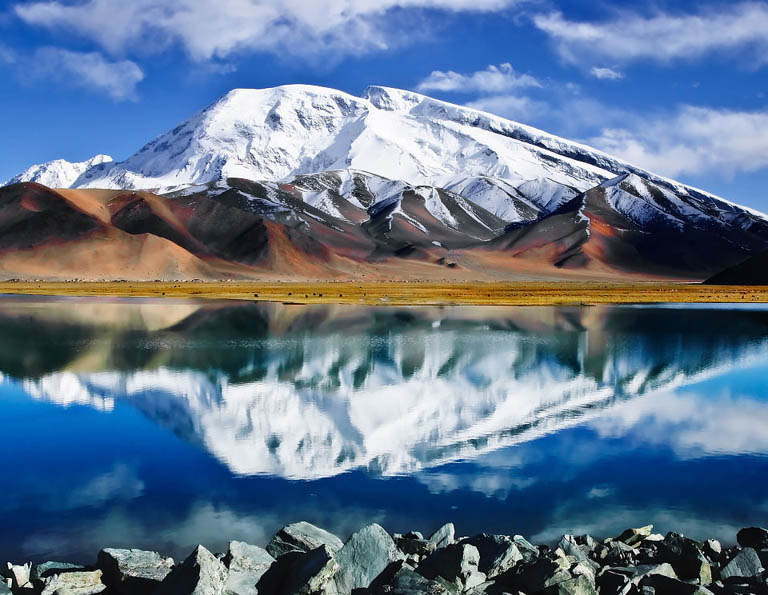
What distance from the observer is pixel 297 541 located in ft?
26.8

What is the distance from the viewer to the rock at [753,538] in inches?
361

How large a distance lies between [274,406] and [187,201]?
172m

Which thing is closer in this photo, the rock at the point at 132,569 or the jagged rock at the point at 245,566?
the jagged rock at the point at 245,566

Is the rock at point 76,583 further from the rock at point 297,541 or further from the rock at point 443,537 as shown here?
the rock at point 443,537

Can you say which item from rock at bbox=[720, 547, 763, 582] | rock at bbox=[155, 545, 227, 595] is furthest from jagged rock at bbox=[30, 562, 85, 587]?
rock at bbox=[720, 547, 763, 582]

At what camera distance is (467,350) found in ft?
98.8

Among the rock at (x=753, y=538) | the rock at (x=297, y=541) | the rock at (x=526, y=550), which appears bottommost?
the rock at (x=753, y=538)

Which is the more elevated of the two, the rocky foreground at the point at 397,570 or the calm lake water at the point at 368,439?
the rocky foreground at the point at 397,570

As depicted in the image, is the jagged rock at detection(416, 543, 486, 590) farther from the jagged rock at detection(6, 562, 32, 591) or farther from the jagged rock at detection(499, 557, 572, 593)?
the jagged rock at detection(6, 562, 32, 591)

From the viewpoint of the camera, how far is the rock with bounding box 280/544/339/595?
6.73 m

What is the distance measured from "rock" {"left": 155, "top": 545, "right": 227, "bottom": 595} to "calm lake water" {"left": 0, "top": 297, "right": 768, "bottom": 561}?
263cm

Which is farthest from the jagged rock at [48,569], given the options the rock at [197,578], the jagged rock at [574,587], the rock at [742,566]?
the rock at [742,566]

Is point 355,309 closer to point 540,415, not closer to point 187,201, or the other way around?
point 540,415

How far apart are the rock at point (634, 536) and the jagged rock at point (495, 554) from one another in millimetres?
1767
